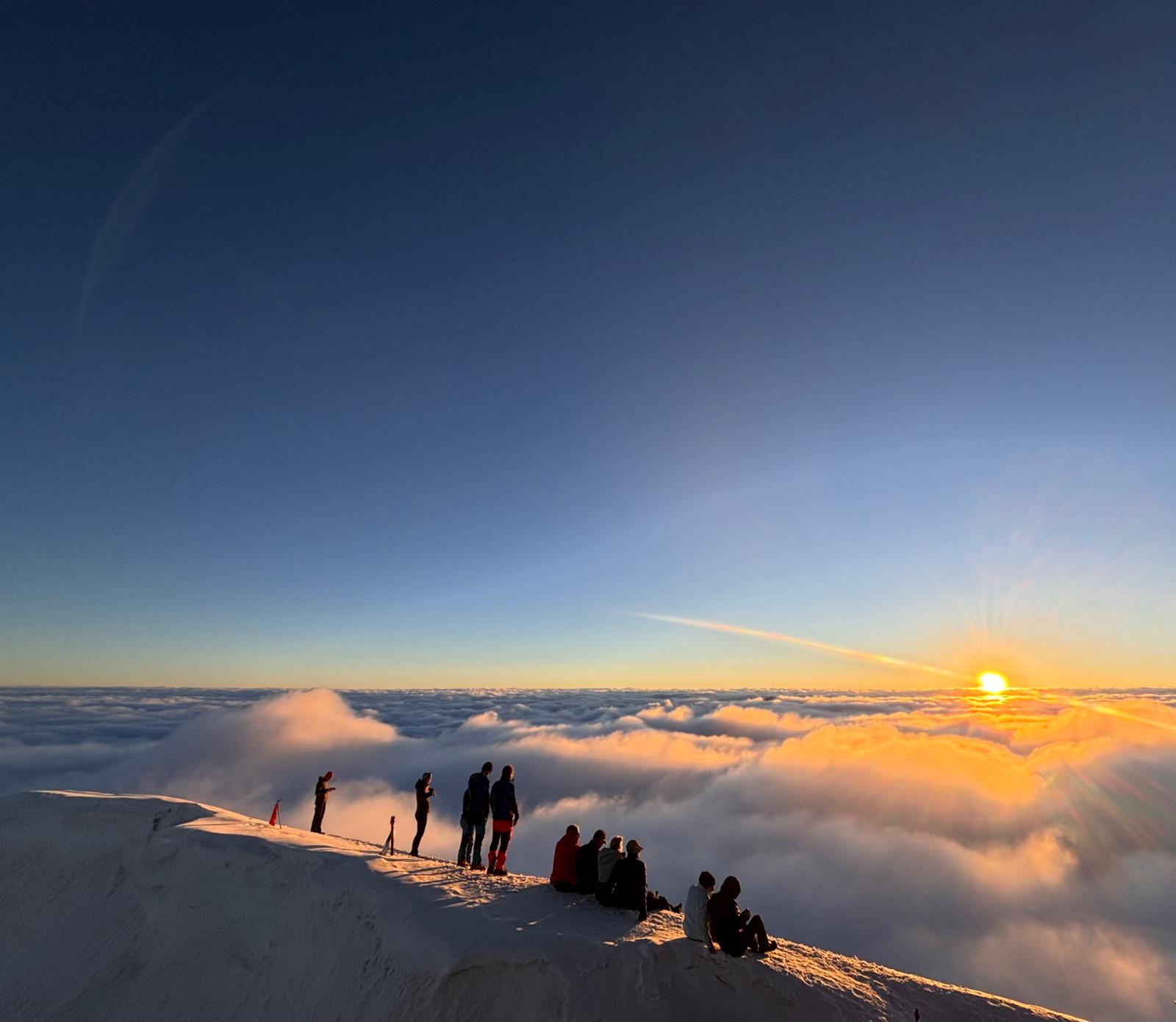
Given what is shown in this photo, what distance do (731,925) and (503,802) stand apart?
16.5 ft

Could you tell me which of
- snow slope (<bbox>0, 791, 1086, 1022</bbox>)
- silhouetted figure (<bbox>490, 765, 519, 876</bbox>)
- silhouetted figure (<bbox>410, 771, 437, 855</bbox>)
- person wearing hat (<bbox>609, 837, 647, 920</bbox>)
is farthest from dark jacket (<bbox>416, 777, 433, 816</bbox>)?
person wearing hat (<bbox>609, 837, 647, 920</bbox>)

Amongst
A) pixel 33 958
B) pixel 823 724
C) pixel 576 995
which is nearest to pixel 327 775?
pixel 33 958

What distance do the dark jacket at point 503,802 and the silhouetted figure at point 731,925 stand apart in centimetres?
456

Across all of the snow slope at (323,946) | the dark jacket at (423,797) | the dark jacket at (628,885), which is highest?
the dark jacket at (423,797)

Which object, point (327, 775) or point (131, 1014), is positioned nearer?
point (131, 1014)

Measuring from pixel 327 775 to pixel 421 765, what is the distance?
393 feet

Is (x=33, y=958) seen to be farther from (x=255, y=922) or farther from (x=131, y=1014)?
(x=255, y=922)

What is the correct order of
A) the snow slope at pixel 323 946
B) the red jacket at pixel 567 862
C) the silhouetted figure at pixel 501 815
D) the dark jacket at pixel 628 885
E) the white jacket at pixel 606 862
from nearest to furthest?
the snow slope at pixel 323 946 → the dark jacket at pixel 628 885 → the white jacket at pixel 606 862 → the red jacket at pixel 567 862 → the silhouetted figure at pixel 501 815

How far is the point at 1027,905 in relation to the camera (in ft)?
286

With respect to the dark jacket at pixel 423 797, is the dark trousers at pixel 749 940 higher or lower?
lower

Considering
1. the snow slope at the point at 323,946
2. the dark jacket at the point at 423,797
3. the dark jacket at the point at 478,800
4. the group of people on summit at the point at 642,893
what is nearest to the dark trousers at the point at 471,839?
the dark jacket at the point at 478,800

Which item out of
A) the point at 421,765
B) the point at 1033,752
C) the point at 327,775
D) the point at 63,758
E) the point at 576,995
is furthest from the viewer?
the point at 1033,752

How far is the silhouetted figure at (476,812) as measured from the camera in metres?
11.5

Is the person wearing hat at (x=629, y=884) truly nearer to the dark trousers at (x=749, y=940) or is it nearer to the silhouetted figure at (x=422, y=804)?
the dark trousers at (x=749, y=940)
